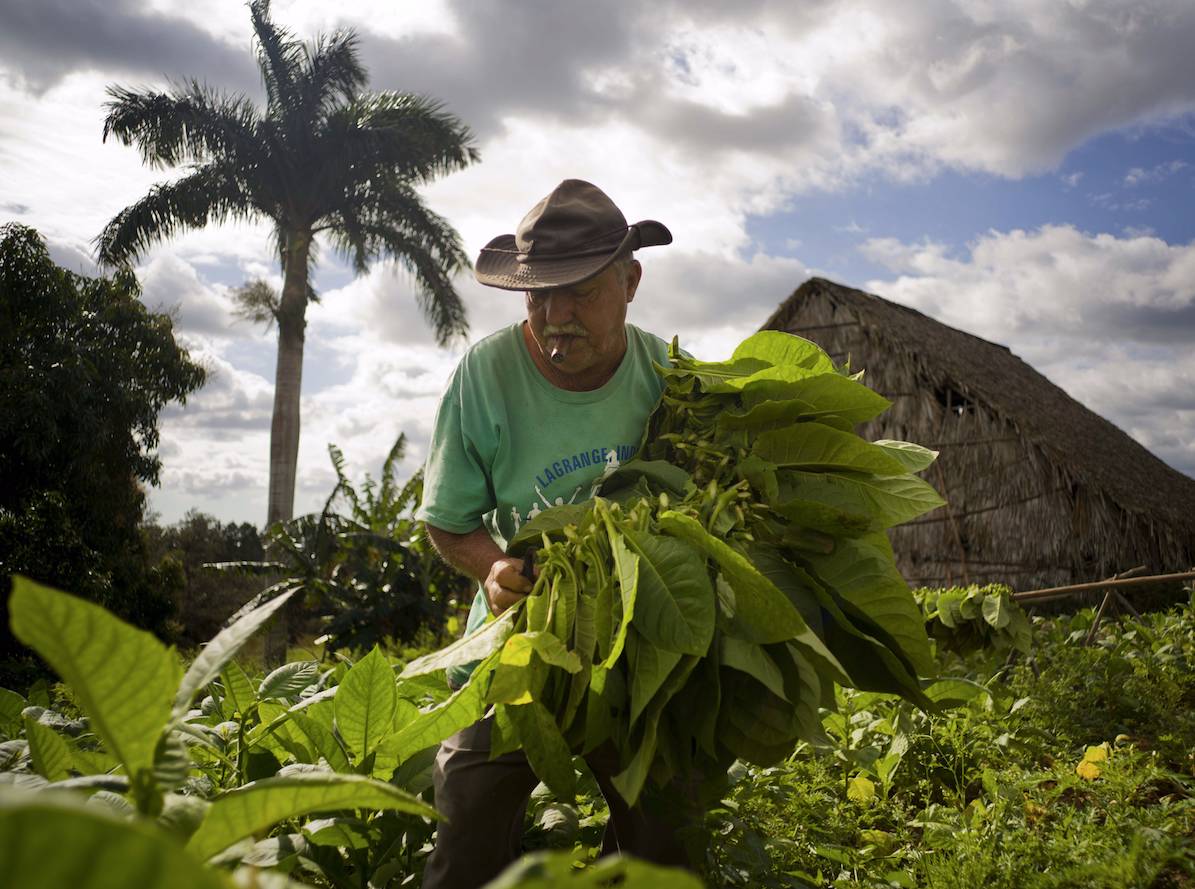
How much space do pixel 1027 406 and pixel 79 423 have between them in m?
12.7

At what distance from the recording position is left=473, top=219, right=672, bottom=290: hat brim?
204cm

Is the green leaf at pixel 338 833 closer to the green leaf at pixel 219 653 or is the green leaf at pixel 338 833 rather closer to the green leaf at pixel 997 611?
the green leaf at pixel 219 653

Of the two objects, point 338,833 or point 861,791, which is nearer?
point 338,833

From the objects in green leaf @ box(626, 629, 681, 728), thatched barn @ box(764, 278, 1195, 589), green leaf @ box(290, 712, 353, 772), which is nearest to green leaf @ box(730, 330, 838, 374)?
green leaf @ box(626, 629, 681, 728)

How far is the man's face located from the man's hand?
1.81 ft

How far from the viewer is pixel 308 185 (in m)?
17.0

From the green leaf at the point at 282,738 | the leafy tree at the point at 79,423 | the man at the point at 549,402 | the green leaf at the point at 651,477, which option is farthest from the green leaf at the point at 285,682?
the leafy tree at the point at 79,423

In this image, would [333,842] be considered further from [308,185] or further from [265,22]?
[265,22]

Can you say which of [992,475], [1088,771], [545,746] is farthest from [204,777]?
[992,475]

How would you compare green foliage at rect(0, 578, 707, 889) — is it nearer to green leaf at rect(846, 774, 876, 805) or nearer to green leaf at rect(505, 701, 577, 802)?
green leaf at rect(505, 701, 577, 802)

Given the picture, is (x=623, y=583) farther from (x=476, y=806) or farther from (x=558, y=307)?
(x=558, y=307)

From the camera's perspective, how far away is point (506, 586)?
1658 mm

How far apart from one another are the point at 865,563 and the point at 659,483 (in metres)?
0.43

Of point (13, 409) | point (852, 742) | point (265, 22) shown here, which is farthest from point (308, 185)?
point (852, 742)
